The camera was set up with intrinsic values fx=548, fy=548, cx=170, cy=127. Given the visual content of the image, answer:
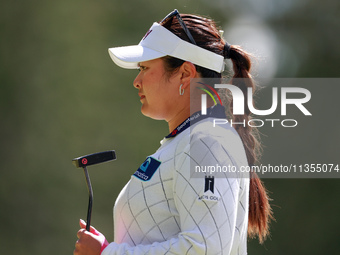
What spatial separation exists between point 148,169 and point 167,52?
0.37m

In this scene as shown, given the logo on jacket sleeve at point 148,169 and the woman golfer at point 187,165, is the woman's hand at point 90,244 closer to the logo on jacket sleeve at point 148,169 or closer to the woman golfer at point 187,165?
the woman golfer at point 187,165

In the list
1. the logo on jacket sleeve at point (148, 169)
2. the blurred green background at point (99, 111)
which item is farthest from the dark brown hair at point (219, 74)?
the blurred green background at point (99, 111)

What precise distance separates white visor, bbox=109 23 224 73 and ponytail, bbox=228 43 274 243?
88 millimetres

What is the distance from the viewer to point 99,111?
6.77 m

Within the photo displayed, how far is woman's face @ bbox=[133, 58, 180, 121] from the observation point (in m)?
1.57

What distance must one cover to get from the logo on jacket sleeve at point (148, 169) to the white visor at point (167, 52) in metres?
0.32

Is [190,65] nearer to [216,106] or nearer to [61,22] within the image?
[216,106]

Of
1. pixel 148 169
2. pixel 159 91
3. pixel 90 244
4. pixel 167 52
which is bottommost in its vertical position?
pixel 90 244

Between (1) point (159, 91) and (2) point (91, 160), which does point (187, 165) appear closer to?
(1) point (159, 91)

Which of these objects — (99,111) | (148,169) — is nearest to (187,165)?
(148,169)

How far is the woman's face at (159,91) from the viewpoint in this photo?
61.8 inches

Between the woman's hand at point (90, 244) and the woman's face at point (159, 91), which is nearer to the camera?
Answer: the woman's hand at point (90, 244)

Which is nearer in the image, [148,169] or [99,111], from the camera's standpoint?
[148,169]

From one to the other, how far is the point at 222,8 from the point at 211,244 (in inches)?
233
